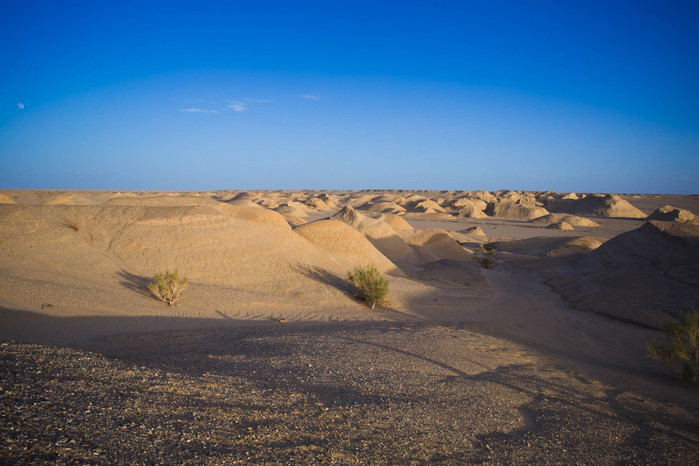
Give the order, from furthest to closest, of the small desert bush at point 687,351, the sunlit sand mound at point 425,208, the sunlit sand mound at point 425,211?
the sunlit sand mound at point 425,208 → the sunlit sand mound at point 425,211 → the small desert bush at point 687,351

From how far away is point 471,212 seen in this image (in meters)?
43.1

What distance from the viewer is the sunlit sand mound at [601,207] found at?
132ft

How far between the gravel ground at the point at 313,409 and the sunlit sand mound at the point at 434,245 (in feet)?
38.0

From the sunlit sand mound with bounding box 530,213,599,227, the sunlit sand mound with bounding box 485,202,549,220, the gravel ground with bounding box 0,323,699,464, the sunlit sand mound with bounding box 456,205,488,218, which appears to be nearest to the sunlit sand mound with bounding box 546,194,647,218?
the sunlit sand mound with bounding box 485,202,549,220

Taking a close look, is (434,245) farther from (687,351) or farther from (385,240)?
(687,351)

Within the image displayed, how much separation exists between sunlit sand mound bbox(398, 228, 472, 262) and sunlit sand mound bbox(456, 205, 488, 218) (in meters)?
25.3

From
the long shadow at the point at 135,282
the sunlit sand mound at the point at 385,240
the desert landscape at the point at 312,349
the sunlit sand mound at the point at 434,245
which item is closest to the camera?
the desert landscape at the point at 312,349

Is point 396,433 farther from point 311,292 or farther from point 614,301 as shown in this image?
point 614,301

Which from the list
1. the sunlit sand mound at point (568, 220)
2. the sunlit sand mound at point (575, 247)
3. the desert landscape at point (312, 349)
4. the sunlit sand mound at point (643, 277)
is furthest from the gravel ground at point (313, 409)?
the sunlit sand mound at point (568, 220)

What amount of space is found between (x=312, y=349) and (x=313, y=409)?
208 cm

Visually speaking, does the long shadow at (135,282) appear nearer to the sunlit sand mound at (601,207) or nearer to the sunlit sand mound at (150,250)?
the sunlit sand mound at (150,250)

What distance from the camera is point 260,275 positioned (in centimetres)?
984

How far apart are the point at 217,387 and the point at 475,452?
7.46ft

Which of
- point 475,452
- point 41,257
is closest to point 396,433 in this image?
point 475,452
